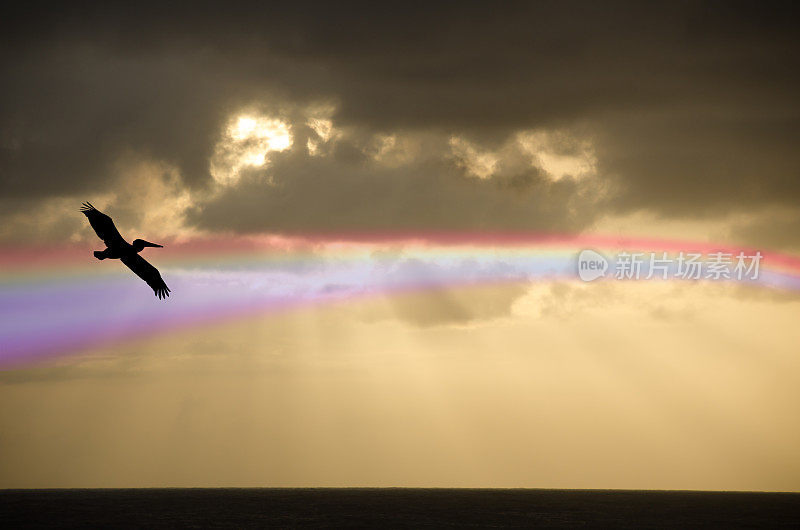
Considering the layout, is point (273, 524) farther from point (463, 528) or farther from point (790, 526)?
point (790, 526)

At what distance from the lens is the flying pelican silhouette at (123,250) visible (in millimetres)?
37938

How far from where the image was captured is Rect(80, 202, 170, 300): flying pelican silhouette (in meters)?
37.9

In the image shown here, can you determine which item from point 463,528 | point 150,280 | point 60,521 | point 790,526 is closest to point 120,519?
point 60,521

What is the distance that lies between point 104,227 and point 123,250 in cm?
207

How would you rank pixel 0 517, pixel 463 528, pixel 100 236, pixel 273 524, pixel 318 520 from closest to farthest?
1. pixel 100 236
2. pixel 463 528
3. pixel 273 524
4. pixel 318 520
5. pixel 0 517

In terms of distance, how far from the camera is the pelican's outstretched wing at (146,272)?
41.1m

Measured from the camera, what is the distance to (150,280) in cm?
4238

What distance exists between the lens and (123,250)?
40.1m

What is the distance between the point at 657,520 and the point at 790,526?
27568 mm

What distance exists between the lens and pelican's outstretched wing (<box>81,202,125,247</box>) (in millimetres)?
37719

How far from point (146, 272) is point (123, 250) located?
8.03 ft

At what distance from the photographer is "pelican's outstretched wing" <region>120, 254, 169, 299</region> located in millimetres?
41122

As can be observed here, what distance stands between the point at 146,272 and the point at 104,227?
178 inches

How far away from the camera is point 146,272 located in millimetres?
42219
